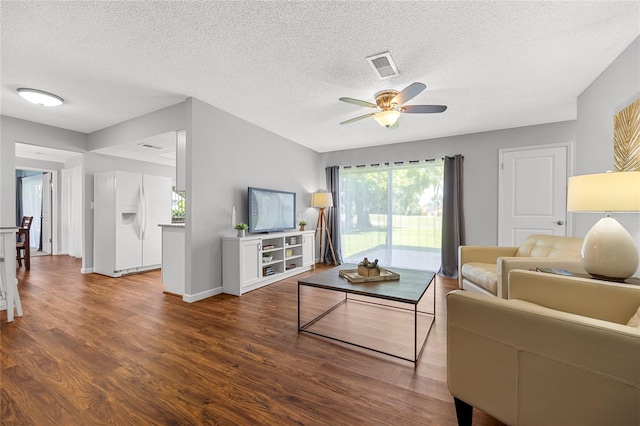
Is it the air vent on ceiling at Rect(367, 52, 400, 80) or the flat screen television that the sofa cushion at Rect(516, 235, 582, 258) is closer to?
the air vent on ceiling at Rect(367, 52, 400, 80)

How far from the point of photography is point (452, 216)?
181 inches

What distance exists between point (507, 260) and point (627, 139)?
1265mm

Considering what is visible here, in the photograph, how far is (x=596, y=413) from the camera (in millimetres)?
970

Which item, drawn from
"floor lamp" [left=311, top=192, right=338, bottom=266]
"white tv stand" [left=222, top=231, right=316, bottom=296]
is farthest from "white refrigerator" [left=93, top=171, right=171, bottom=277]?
"floor lamp" [left=311, top=192, right=338, bottom=266]

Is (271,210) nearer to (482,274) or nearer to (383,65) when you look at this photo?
(383,65)

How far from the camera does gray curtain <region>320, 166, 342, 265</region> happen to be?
568cm

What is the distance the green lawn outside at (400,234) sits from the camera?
15.9ft

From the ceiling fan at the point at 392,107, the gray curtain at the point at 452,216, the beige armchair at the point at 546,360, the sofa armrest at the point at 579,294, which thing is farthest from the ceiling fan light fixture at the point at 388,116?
the gray curtain at the point at 452,216

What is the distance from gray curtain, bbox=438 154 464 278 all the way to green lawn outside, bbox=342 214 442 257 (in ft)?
0.57

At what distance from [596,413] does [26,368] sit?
10.1 feet

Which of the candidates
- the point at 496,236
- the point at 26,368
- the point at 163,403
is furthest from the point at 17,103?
the point at 496,236

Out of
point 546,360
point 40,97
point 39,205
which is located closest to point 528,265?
point 546,360

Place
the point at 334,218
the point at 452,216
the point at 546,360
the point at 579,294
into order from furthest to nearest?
the point at 334,218 → the point at 452,216 → the point at 579,294 → the point at 546,360

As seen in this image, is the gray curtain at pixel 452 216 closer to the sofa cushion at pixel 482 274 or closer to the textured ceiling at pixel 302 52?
the textured ceiling at pixel 302 52
